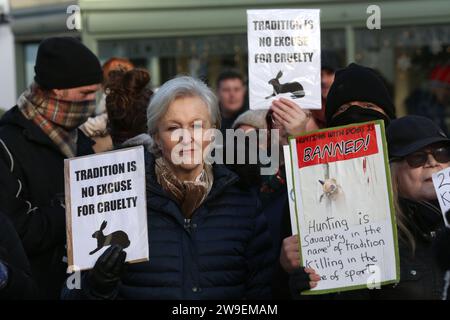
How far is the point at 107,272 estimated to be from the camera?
371 cm

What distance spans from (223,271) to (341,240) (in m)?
0.46

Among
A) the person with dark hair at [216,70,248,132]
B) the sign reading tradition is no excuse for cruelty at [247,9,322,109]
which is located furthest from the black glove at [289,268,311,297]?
the person with dark hair at [216,70,248,132]

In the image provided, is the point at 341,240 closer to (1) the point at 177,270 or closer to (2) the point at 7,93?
(1) the point at 177,270

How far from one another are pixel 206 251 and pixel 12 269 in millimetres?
721

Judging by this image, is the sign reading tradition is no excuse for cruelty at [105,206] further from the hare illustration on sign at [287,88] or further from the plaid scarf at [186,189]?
the hare illustration on sign at [287,88]

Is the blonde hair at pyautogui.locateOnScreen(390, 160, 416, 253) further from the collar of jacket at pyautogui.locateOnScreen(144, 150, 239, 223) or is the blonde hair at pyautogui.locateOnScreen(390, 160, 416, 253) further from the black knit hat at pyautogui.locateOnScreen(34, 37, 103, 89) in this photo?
the black knit hat at pyautogui.locateOnScreen(34, 37, 103, 89)

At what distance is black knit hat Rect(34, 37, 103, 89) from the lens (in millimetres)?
5062

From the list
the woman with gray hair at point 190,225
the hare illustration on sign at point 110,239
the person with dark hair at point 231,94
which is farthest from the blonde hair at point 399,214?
the person with dark hair at point 231,94

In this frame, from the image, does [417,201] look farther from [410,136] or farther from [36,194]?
[36,194]

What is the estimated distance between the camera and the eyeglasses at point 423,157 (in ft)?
13.0

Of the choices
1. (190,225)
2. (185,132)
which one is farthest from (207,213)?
(185,132)

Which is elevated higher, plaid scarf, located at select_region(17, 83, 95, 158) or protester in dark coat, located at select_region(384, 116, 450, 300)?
plaid scarf, located at select_region(17, 83, 95, 158)

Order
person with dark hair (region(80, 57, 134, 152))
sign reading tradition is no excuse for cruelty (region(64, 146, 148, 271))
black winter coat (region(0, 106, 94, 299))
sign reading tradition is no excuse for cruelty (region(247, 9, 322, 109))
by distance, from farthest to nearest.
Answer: person with dark hair (region(80, 57, 134, 152)) < sign reading tradition is no excuse for cruelty (region(247, 9, 322, 109)) < black winter coat (region(0, 106, 94, 299)) < sign reading tradition is no excuse for cruelty (region(64, 146, 148, 271))

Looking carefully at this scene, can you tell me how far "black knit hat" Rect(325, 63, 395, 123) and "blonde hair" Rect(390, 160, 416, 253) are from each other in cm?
53
